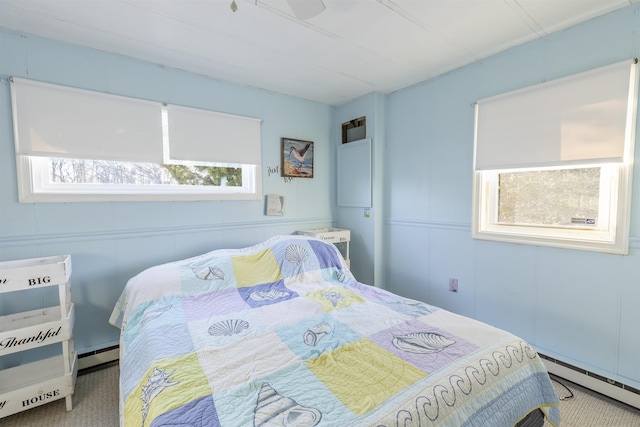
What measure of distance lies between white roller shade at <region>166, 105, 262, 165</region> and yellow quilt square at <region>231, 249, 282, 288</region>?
93cm

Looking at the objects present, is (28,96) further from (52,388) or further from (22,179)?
(52,388)

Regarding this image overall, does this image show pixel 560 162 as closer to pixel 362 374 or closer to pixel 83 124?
pixel 362 374

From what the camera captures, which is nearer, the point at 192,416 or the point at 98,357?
the point at 192,416

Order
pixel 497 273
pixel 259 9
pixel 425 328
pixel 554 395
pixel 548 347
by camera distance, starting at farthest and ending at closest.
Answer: pixel 497 273
pixel 548 347
pixel 259 9
pixel 425 328
pixel 554 395

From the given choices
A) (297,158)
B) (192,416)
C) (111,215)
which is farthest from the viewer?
(297,158)

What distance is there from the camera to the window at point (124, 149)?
6.02 ft

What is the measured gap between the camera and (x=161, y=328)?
1440 millimetres

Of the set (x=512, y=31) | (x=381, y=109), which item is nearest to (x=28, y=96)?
(x=381, y=109)

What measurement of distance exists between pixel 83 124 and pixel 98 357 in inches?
66.7

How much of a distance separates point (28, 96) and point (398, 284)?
10.6 ft

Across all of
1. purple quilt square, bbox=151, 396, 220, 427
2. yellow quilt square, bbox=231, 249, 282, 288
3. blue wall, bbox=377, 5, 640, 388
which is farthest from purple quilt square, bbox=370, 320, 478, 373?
blue wall, bbox=377, 5, 640, 388

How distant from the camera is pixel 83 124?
6.43ft

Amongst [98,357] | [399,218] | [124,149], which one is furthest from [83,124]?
[399,218]

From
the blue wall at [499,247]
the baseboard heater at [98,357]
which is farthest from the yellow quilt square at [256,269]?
the blue wall at [499,247]
